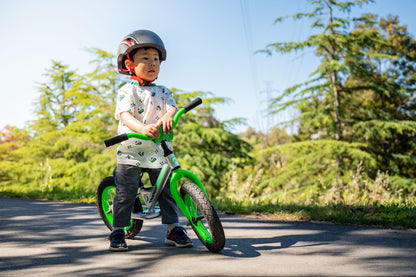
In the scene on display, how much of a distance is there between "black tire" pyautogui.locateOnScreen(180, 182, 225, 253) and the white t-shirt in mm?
420

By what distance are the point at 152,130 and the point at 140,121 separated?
16.0 inches

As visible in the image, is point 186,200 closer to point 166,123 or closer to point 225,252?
point 225,252

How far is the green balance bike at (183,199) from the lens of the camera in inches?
103

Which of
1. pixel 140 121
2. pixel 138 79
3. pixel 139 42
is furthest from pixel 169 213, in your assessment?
pixel 139 42

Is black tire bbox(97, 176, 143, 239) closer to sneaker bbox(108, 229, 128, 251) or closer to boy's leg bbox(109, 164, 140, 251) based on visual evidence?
boy's leg bbox(109, 164, 140, 251)

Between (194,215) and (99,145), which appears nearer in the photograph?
(194,215)

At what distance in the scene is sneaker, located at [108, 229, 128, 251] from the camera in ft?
9.39

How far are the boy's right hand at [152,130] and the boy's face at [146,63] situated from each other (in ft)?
2.00

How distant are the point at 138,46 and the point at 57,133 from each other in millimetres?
21595

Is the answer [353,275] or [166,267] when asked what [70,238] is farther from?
[353,275]

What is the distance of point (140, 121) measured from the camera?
3055 millimetres

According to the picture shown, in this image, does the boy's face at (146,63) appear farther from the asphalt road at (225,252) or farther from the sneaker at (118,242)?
the asphalt road at (225,252)

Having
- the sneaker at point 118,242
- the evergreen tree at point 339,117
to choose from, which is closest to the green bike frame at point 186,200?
the sneaker at point 118,242

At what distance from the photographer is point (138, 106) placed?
3.09 metres
